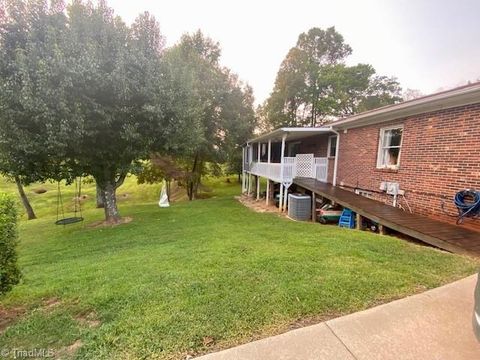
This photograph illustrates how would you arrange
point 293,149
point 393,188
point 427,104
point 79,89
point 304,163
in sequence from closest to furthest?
point 427,104 → point 79,89 → point 393,188 → point 304,163 → point 293,149

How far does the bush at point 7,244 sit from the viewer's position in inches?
113

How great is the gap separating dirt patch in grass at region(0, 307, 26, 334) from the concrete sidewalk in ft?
7.69

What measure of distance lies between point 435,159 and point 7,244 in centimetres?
884

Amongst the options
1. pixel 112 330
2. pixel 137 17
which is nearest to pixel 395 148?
pixel 112 330

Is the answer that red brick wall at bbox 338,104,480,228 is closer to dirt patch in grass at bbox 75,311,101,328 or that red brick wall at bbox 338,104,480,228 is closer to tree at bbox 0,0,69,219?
dirt patch in grass at bbox 75,311,101,328

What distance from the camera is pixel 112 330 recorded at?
7.46 ft

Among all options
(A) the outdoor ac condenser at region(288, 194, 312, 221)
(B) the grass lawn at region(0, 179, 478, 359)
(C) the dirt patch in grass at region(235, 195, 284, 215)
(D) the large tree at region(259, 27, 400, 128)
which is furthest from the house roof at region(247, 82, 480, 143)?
(D) the large tree at region(259, 27, 400, 128)

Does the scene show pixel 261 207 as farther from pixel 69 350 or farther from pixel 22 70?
pixel 69 350

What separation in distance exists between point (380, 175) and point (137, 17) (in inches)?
381

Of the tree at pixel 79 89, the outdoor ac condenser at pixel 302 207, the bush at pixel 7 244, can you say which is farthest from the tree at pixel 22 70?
the outdoor ac condenser at pixel 302 207

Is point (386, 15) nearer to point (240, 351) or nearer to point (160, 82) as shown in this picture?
point (160, 82)

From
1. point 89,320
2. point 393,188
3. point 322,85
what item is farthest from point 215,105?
point 89,320

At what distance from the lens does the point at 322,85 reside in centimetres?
2172

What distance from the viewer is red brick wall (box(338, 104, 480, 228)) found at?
18.1ft
